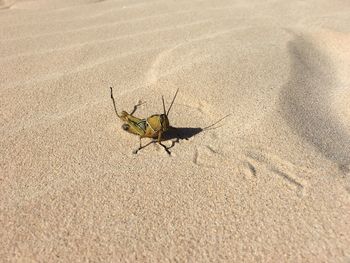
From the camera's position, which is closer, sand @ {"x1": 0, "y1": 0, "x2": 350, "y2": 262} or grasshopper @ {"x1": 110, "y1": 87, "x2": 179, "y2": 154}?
sand @ {"x1": 0, "y1": 0, "x2": 350, "y2": 262}

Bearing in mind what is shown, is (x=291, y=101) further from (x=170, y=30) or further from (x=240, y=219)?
(x=170, y=30)

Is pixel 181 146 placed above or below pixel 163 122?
below

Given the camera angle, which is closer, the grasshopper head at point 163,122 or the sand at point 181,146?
the sand at point 181,146

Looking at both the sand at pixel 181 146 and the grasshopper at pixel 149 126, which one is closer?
the sand at pixel 181 146

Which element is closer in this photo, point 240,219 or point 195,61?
point 240,219

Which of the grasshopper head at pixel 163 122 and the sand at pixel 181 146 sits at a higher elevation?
the grasshopper head at pixel 163 122

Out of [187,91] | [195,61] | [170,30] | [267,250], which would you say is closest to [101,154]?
[187,91]

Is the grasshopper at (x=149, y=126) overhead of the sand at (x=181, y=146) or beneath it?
overhead

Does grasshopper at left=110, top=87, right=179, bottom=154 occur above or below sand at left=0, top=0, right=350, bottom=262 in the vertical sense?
above
